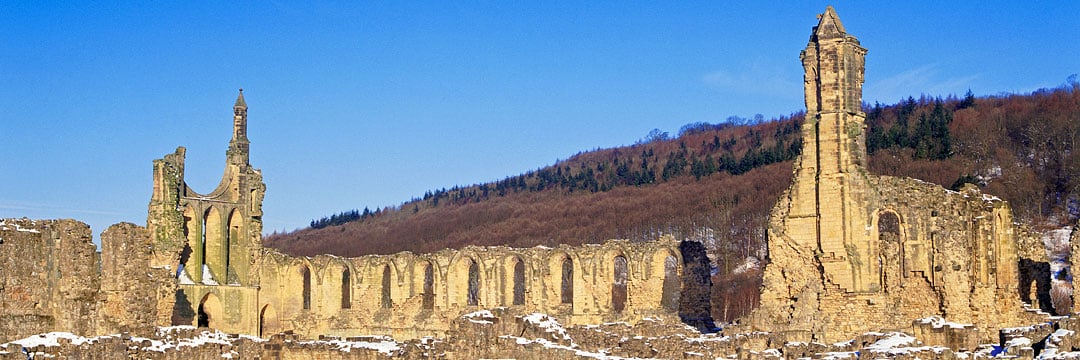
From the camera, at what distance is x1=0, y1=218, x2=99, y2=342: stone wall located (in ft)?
107

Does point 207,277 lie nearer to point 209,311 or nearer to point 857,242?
point 209,311

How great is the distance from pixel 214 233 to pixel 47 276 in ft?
47.4

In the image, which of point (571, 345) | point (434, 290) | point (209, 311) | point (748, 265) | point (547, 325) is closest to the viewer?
point (571, 345)

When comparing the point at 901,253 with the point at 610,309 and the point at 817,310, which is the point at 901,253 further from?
the point at 610,309

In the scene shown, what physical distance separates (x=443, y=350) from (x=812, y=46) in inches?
364

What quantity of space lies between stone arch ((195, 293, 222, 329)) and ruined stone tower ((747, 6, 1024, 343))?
71.0 ft

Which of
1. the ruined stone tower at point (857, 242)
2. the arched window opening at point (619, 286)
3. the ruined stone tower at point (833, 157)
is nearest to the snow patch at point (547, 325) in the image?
the ruined stone tower at point (857, 242)

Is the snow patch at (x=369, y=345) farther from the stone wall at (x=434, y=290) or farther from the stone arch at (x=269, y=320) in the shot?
the stone arch at (x=269, y=320)

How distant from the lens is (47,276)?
110 feet

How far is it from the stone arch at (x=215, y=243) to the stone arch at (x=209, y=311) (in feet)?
2.17

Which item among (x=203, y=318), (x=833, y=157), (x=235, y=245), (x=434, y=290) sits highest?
(x=833, y=157)

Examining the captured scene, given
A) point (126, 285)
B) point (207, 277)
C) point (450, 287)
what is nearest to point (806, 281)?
point (126, 285)

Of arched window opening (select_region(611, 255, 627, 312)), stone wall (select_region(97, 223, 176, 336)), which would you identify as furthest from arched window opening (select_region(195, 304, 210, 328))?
arched window opening (select_region(611, 255, 627, 312))

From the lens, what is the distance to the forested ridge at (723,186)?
72.7 metres
